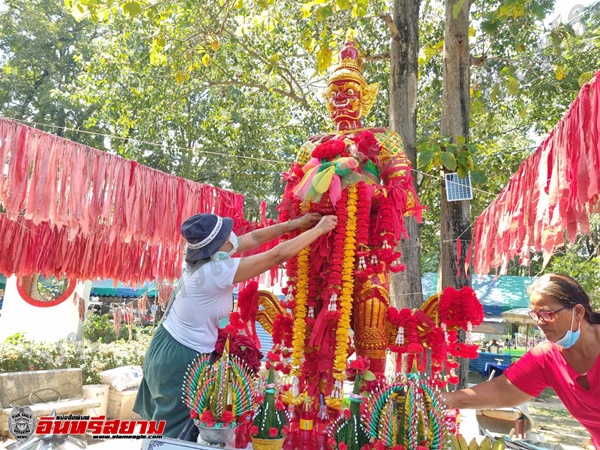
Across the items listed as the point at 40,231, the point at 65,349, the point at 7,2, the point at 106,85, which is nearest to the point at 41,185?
the point at 40,231

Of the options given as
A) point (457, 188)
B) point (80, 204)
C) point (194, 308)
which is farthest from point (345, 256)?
point (457, 188)

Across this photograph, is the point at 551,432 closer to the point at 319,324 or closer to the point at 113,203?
the point at 319,324

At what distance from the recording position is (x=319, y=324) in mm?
2955

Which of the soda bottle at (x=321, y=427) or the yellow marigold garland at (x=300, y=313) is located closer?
the soda bottle at (x=321, y=427)

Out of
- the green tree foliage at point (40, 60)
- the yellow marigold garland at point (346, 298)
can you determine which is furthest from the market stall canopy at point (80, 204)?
the green tree foliage at point (40, 60)

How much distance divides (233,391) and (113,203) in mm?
2433

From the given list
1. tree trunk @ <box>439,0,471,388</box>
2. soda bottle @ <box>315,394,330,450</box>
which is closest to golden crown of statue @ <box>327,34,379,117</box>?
tree trunk @ <box>439,0,471,388</box>

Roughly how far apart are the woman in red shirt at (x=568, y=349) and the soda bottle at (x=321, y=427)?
765mm

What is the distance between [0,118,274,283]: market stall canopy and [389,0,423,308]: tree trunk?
1.81 m

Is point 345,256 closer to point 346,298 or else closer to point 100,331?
point 346,298

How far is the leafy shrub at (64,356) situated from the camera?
7387 millimetres

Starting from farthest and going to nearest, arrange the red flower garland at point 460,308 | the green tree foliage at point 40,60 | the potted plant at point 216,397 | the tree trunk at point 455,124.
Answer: the green tree foliage at point 40,60 < the tree trunk at point 455,124 < the red flower garland at point 460,308 < the potted plant at point 216,397

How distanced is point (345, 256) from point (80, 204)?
7.46 feet

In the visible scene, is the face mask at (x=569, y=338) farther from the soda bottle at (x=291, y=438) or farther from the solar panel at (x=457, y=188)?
the solar panel at (x=457, y=188)
